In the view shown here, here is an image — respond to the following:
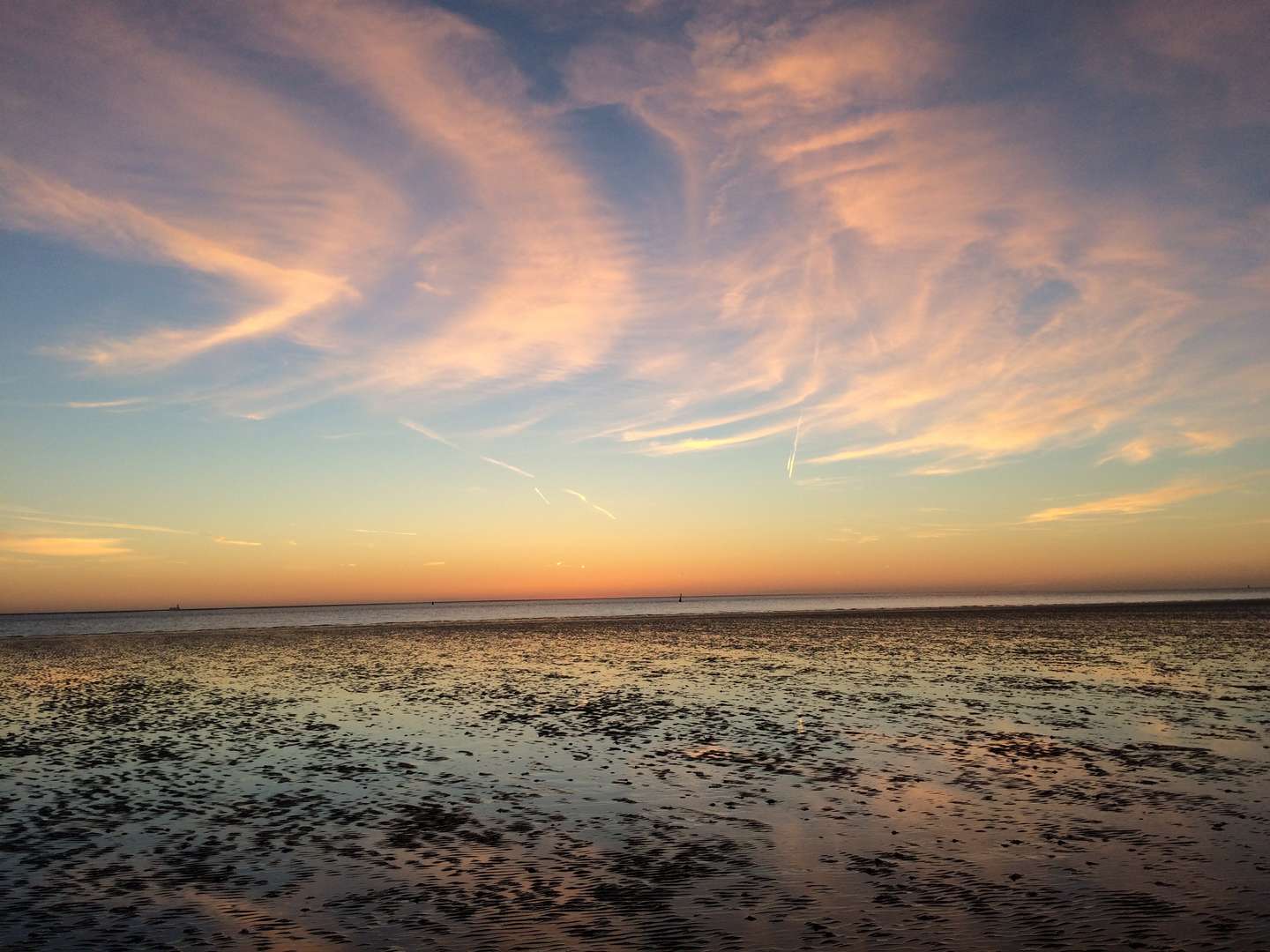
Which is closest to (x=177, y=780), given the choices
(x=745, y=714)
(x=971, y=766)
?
(x=745, y=714)

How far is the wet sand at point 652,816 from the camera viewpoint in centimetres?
1070

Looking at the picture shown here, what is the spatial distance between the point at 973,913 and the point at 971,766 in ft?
33.7

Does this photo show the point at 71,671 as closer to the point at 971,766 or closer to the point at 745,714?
the point at 745,714

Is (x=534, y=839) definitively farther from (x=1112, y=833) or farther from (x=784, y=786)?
(x=1112, y=833)

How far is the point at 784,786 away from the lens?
729 inches

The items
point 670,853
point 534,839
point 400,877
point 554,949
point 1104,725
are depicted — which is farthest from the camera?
point 1104,725

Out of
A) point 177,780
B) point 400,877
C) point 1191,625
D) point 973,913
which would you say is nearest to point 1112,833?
point 973,913

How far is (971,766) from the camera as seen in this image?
2014 cm

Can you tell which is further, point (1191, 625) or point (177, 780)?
point (1191, 625)

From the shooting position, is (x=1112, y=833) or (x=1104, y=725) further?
(x=1104, y=725)

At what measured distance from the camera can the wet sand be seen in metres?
10.7

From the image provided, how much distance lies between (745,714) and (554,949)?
67.6 feet

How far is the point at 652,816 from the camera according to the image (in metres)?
16.3

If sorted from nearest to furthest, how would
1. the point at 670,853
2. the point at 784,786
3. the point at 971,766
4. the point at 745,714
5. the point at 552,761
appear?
the point at 670,853, the point at 784,786, the point at 971,766, the point at 552,761, the point at 745,714
